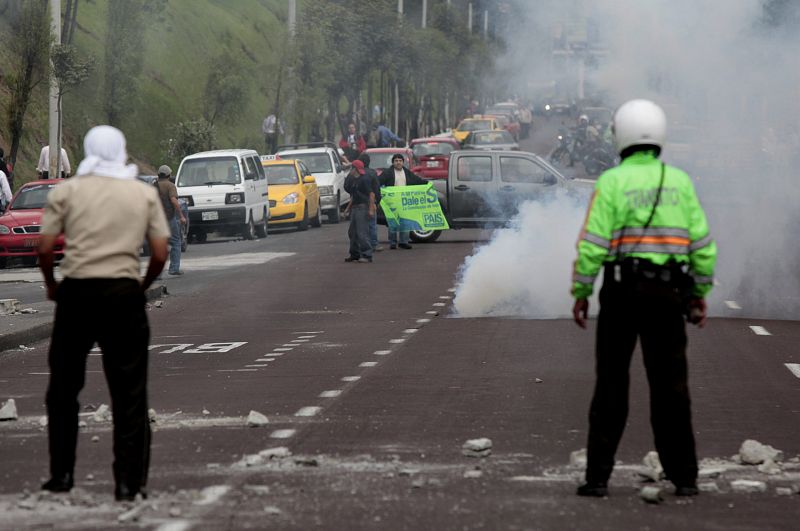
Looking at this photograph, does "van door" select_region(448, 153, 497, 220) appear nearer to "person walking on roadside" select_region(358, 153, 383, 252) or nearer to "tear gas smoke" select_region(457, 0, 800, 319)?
"person walking on roadside" select_region(358, 153, 383, 252)

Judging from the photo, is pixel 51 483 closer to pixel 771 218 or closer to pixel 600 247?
pixel 600 247

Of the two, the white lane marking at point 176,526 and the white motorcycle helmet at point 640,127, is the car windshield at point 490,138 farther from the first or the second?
the white lane marking at point 176,526

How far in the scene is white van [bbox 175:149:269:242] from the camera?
35438 millimetres

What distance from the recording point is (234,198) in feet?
116

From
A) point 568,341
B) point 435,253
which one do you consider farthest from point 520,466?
point 435,253

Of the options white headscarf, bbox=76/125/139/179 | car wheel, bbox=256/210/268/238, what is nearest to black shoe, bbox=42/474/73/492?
white headscarf, bbox=76/125/139/179

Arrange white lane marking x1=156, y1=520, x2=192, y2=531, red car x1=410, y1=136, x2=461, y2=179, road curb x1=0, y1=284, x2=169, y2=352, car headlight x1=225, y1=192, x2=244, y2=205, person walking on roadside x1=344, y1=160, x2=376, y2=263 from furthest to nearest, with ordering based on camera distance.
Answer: red car x1=410, y1=136, x2=461, y2=179, car headlight x1=225, y1=192, x2=244, y2=205, person walking on roadside x1=344, y1=160, x2=376, y2=263, road curb x1=0, y1=284, x2=169, y2=352, white lane marking x1=156, y1=520, x2=192, y2=531

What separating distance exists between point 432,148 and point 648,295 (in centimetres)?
3975

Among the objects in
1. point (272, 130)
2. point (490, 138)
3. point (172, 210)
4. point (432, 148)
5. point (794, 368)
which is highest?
point (272, 130)

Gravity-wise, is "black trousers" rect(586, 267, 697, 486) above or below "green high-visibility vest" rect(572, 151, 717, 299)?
below

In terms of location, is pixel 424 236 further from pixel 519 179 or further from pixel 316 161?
pixel 316 161

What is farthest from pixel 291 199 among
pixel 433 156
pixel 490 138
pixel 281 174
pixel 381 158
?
pixel 490 138

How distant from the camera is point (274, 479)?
8.58 metres

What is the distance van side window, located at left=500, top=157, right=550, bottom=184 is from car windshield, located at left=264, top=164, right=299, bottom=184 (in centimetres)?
786
